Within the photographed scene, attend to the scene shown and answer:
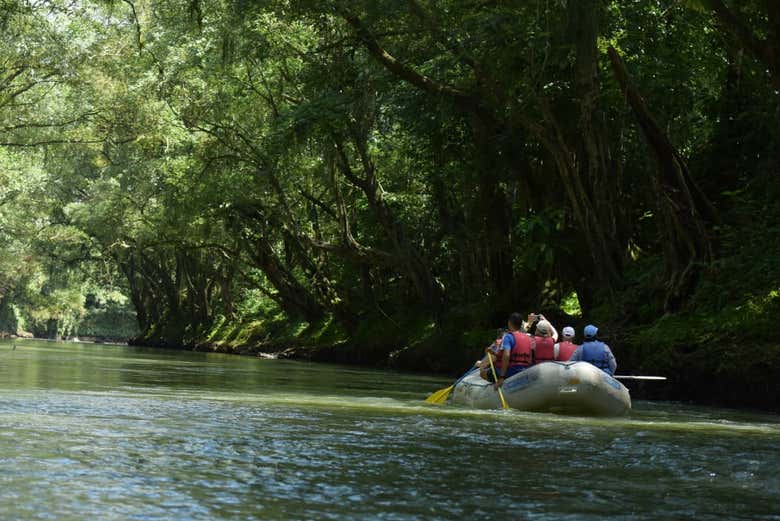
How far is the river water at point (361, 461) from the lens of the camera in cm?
677

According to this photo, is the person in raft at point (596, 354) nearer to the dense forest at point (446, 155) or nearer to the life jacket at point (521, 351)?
the life jacket at point (521, 351)

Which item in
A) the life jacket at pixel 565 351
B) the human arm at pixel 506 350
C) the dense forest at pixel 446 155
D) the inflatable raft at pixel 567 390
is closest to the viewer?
the inflatable raft at pixel 567 390

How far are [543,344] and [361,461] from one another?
7256 mm

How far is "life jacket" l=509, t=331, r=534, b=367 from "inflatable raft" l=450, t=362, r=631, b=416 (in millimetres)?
1041

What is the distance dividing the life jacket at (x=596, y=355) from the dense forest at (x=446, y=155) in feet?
9.79

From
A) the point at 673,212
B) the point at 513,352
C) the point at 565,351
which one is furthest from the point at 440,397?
the point at 673,212

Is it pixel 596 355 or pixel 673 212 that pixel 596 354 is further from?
pixel 673 212

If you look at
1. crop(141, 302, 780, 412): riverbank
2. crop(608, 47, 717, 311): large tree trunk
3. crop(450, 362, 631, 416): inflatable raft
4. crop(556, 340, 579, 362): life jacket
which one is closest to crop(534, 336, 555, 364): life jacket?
crop(556, 340, 579, 362): life jacket

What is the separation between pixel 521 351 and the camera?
619 inches

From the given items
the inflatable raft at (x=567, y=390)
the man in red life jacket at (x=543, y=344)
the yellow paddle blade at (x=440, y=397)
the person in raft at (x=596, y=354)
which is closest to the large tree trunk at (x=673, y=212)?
the person in raft at (x=596, y=354)

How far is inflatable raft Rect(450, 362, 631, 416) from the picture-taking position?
45.6 ft

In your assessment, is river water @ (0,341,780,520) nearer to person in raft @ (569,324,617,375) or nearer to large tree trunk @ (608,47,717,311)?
person in raft @ (569,324,617,375)

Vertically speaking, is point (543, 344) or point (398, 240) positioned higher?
point (398, 240)

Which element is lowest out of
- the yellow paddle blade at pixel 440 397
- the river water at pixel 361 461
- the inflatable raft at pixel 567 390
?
the river water at pixel 361 461
